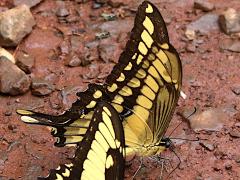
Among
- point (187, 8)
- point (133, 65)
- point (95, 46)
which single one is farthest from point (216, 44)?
point (133, 65)

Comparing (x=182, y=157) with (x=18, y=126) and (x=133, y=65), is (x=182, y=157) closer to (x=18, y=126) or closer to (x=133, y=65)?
(x=133, y=65)

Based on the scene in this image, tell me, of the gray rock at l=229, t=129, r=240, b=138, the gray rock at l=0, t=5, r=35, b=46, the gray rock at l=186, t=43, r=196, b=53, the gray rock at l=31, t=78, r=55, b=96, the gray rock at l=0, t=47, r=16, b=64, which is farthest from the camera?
the gray rock at l=186, t=43, r=196, b=53

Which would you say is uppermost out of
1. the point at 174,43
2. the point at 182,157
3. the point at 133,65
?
the point at 133,65

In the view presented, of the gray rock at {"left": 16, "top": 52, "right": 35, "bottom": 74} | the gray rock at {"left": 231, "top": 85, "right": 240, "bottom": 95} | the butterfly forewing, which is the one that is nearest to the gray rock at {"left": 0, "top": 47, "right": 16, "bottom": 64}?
the gray rock at {"left": 16, "top": 52, "right": 35, "bottom": 74}

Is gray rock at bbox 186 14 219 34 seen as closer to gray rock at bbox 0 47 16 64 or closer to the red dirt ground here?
the red dirt ground

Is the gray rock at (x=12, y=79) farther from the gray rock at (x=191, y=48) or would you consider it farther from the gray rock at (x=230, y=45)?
the gray rock at (x=230, y=45)
